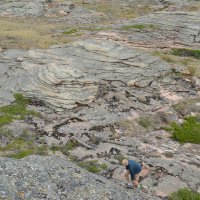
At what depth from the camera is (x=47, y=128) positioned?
99.8 feet

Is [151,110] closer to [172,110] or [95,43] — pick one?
[172,110]

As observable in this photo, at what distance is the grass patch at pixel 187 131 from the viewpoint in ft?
99.8

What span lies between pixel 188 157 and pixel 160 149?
2.14 meters

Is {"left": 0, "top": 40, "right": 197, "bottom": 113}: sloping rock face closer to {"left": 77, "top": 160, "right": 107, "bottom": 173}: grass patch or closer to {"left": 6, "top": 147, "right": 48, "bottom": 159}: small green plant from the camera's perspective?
{"left": 6, "top": 147, "right": 48, "bottom": 159}: small green plant

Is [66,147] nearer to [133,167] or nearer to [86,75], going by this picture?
[133,167]

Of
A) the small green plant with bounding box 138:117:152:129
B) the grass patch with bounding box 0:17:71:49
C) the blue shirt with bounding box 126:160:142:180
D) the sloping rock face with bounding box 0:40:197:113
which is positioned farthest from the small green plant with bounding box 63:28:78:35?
the blue shirt with bounding box 126:160:142:180

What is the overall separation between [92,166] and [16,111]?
10158mm

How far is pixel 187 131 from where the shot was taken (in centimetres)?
3120

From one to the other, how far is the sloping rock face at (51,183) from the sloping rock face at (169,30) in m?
30.6

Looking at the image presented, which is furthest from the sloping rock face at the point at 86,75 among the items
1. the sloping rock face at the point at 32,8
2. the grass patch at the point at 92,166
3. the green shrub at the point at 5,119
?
the sloping rock face at the point at 32,8

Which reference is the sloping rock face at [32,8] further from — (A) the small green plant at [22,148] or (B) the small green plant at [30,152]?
(B) the small green plant at [30,152]

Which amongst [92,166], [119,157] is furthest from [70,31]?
[92,166]

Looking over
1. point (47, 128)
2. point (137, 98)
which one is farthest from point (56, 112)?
point (137, 98)

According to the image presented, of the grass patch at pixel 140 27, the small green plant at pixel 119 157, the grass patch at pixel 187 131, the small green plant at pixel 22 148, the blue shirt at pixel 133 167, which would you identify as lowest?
the grass patch at pixel 187 131
